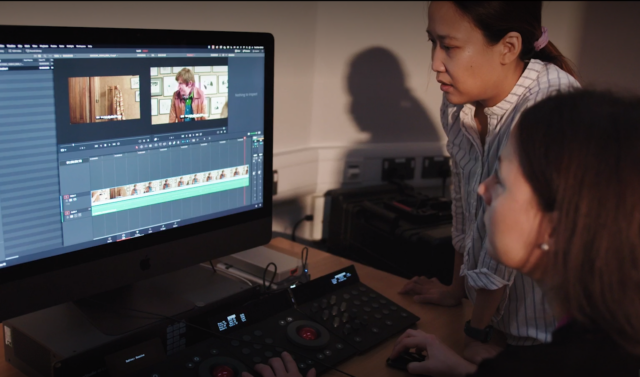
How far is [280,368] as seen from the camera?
2.97ft

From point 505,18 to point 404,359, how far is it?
0.63 meters

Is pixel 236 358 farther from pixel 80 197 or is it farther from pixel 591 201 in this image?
pixel 591 201

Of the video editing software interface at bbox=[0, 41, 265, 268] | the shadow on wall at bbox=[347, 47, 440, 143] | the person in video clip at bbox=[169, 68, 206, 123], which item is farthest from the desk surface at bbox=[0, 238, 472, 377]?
the shadow on wall at bbox=[347, 47, 440, 143]

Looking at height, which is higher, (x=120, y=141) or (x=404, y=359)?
(x=120, y=141)

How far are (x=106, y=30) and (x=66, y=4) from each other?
1.69 feet

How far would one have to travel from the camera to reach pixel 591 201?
0.68 m

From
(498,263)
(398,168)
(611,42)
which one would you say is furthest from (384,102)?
(498,263)

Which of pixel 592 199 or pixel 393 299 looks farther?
pixel 393 299

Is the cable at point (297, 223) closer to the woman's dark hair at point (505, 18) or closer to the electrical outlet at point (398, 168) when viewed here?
the electrical outlet at point (398, 168)

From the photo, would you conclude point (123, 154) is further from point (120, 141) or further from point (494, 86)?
point (494, 86)

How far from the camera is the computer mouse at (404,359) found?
3.26ft

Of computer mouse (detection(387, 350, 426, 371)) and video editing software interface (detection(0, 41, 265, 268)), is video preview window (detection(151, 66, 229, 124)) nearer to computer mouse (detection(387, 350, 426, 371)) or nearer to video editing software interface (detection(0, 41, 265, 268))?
video editing software interface (detection(0, 41, 265, 268))

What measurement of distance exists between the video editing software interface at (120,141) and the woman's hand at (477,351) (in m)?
0.48

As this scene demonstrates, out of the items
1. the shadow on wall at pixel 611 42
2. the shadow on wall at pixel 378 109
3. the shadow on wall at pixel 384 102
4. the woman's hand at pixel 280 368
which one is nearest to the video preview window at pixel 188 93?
the woman's hand at pixel 280 368
